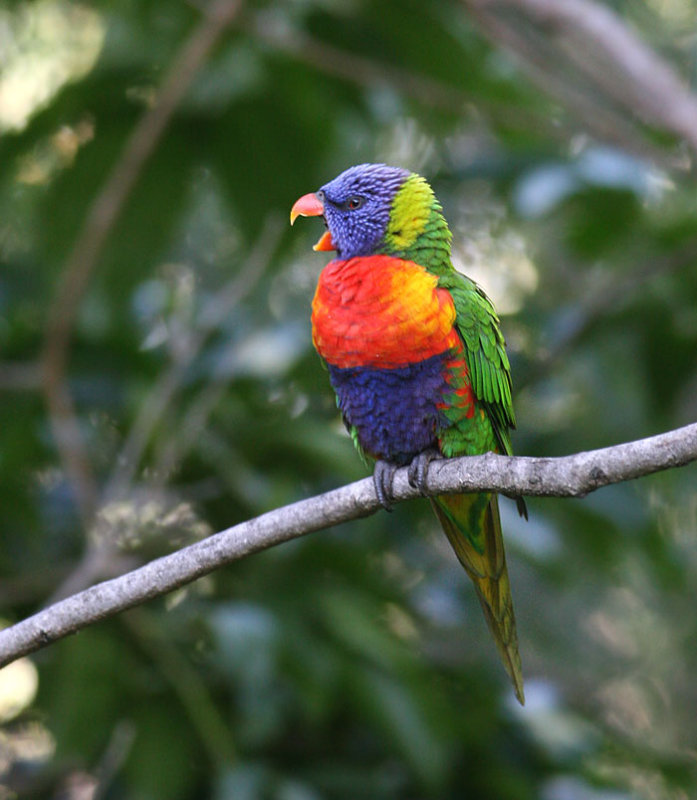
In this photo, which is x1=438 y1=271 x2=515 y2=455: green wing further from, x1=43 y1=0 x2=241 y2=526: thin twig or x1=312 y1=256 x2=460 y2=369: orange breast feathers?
x1=43 y1=0 x2=241 y2=526: thin twig

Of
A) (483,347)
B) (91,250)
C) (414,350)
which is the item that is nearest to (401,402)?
(414,350)

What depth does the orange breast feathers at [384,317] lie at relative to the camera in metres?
2.63

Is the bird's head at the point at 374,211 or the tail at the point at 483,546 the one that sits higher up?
the bird's head at the point at 374,211

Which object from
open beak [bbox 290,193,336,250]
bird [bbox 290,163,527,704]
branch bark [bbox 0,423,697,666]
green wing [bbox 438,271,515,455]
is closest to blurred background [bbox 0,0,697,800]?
open beak [bbox 290,193,336,250]

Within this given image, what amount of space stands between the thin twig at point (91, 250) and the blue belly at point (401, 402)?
1250mm

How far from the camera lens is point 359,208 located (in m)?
2.88

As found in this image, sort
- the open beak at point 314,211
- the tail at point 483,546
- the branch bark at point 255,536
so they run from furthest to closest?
the open beak at point 314,211
the tail at point 483,546
the branch bark at point 255,536

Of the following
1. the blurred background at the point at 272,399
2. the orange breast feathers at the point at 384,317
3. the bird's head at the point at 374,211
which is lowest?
the blurred background at the point at 272,399

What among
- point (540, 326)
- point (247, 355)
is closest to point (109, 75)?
point (247, 355)

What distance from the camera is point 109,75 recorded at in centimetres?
397

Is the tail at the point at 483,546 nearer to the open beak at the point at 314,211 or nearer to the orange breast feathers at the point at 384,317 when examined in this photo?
the orange breast feathers at the point at 384,317

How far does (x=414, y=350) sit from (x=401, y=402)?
0.53ft

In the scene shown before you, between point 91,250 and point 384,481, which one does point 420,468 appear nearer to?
point 384,481

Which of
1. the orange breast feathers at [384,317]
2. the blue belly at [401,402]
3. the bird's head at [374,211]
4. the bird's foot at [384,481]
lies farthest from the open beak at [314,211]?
the bird's foot at [384,481]
